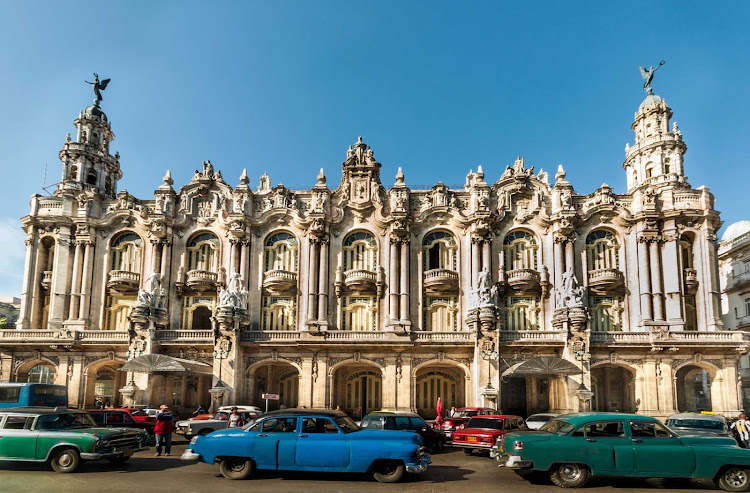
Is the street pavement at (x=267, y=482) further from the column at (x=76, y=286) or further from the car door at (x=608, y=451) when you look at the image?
the column at (x=76, y=286)

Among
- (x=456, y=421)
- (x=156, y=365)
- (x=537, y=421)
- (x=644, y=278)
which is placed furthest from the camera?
(x=644, y=278)

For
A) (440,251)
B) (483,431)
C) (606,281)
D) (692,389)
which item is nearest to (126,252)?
(440,251)

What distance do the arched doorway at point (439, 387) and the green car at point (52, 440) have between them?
22895mm

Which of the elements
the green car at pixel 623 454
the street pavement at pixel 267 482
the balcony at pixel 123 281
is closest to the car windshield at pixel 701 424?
the street pavement at pixel 267 482

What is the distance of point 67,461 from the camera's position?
625 inches

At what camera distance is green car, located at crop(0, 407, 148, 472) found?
52.0ft

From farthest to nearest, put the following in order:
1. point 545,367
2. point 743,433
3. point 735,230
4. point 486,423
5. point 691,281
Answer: point 735,230
point 691,281
point 545,367
point 486,423
point 743,433

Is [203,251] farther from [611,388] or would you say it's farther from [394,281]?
[611,388]

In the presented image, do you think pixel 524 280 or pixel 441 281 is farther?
pixel 441 281

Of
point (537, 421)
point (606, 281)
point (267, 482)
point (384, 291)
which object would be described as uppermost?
point (606, 281)

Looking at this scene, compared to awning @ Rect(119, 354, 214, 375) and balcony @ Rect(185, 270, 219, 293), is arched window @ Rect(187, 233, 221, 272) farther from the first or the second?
awning @ Rect(119, 354, 214, 375)

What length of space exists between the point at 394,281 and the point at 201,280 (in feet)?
41.9

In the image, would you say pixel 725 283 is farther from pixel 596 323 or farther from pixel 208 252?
pixel 208 252

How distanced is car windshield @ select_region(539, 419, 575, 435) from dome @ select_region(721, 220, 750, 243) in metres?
46.1
